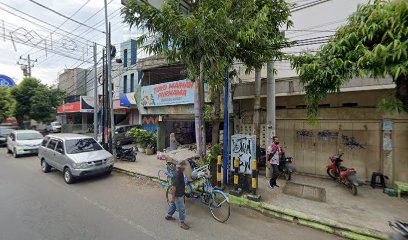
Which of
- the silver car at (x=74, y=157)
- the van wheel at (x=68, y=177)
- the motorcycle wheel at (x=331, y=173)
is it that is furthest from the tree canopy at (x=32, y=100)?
the motorcycle wheel at (x=331, y=173)

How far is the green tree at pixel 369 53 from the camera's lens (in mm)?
2906

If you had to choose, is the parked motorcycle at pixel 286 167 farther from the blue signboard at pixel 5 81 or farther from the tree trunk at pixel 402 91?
the blue signboard at pixel 5 81

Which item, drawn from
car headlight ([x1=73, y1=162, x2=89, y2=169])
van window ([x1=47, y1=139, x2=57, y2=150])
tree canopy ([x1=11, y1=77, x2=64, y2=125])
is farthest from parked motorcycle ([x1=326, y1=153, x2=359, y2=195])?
tree canopy ([x1=11, y1=77, x2=64, y2=125])

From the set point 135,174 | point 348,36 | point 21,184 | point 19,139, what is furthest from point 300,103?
point 19,139

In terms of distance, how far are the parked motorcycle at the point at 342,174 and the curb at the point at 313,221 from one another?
2344mm

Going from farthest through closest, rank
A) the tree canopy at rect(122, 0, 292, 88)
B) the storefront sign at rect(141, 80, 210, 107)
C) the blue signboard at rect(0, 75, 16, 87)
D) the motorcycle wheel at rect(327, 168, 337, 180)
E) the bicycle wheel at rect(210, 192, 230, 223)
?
the blue signboard at rect(0, 75, 16, 87) → the storefront sign at rect(141, 80, 210, 107) → the motorcycle wheel at rect(327, 168, 337, 180) → the tree canopy at rect(122, 0, 292, 88) → the bicycle wheel at rect(210, 192, 230, 223)

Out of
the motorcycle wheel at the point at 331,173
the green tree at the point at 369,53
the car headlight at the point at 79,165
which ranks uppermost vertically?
the green tree at the point at 369,53

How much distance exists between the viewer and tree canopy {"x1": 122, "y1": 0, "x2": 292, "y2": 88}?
556 cm

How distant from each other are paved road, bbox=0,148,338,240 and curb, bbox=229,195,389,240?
0.19 meters

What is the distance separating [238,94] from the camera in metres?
9.63

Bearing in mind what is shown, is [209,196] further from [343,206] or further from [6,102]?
[6,102]

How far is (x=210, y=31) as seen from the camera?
17.8 feet

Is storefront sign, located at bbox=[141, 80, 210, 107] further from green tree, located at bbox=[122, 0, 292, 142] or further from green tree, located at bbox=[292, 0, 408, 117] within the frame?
green tree, located at bbox=[292, 0, 408, 117]

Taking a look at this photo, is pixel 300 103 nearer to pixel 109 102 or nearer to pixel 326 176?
pixel 326 176
